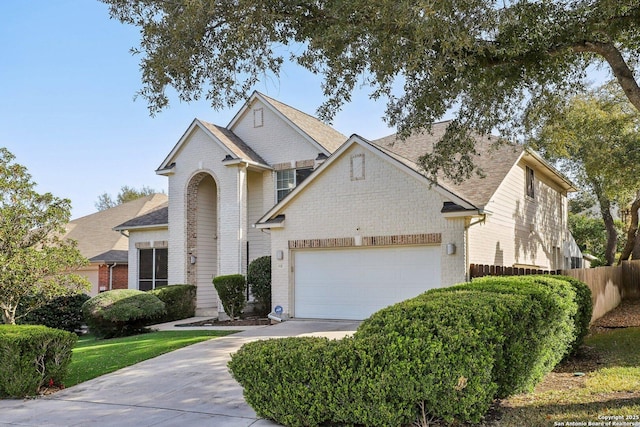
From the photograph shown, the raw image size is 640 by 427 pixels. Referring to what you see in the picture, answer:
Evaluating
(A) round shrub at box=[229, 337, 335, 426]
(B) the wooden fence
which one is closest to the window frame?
(B) the wooden fence

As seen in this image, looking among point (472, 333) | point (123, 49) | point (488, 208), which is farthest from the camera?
point (488, 208)

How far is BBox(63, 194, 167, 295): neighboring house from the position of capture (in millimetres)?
24609

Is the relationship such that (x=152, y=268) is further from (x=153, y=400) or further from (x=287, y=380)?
(x=287, y=380)

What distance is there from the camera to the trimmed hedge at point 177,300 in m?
19.1

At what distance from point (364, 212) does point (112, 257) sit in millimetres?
14958

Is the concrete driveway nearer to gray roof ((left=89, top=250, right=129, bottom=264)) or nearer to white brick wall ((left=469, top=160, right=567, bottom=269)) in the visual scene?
white brick wall ((left=469, top=160, right=567, bottom=269))

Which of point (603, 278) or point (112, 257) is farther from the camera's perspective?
point (112, 257)

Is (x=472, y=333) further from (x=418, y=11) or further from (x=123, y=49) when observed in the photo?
(x=123, y=49)

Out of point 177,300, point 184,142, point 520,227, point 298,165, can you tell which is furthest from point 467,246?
point 184,142

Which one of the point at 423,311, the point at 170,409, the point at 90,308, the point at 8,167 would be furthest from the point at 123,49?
the point at 90,308

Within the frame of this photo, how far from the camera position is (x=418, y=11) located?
23.5 ft

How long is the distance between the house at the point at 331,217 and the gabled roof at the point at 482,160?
0.22 feet

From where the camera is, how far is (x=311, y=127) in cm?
2134

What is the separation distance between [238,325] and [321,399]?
426 inches
